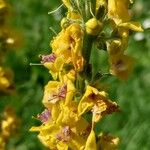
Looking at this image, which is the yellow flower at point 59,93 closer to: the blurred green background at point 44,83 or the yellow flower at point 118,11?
the yellow flower at point 118,11

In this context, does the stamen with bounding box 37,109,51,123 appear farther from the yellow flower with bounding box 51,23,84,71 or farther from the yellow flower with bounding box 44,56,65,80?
the yellow flower with bounding box 51,23,84,71

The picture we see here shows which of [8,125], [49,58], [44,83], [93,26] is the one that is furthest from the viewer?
[44,83]

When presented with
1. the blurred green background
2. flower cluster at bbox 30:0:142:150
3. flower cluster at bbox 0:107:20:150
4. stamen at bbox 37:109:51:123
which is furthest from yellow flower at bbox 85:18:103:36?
the blurred green background

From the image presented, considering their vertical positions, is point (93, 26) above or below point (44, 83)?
above

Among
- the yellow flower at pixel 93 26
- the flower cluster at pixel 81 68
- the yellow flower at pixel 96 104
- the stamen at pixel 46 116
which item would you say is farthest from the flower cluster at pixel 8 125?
the yellow flower at pixel 93 26

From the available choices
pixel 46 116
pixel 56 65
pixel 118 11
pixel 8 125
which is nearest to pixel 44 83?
pixel 8 125

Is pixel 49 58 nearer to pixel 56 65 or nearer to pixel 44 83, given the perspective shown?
pixel 56 65
